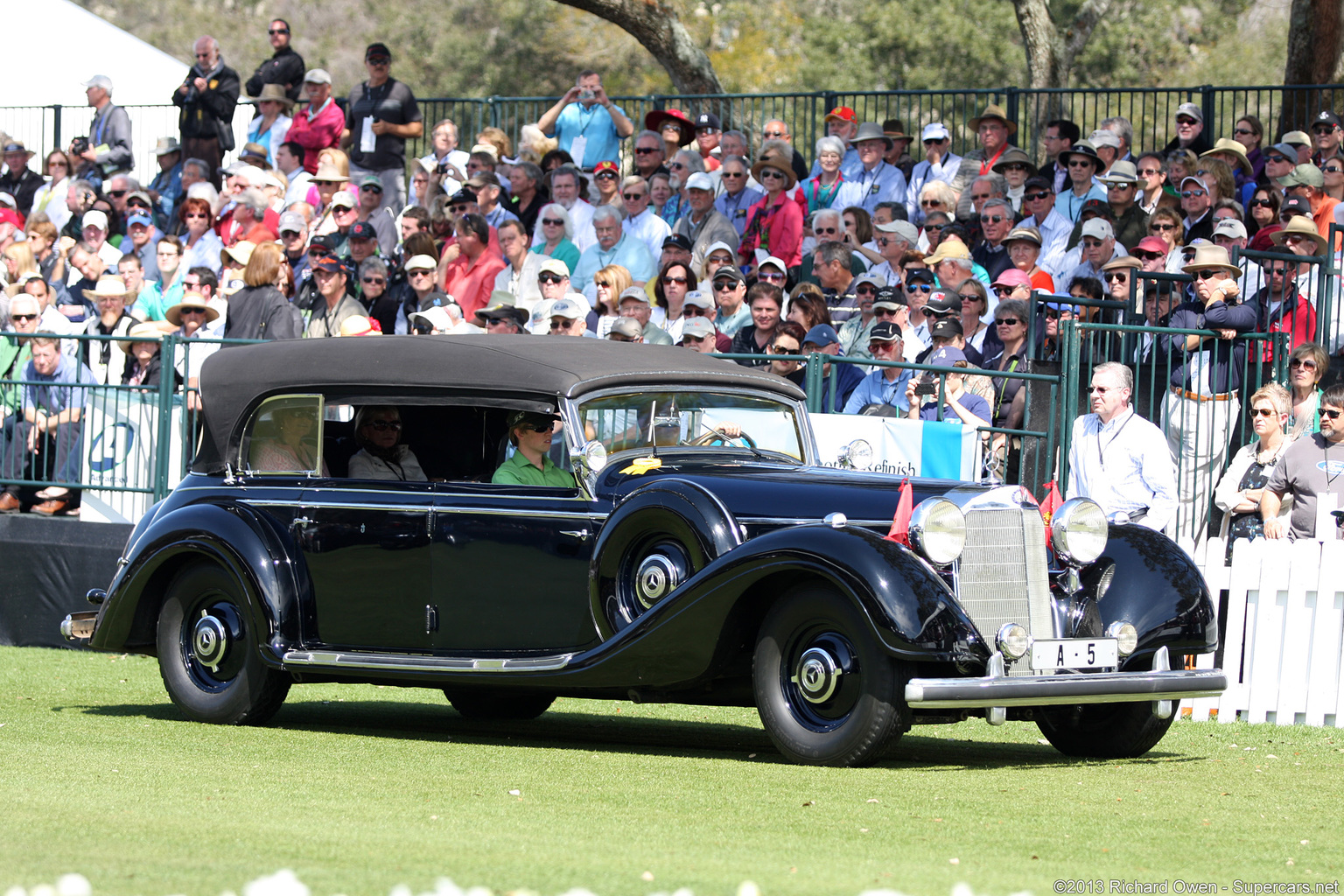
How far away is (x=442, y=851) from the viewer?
16.3ft

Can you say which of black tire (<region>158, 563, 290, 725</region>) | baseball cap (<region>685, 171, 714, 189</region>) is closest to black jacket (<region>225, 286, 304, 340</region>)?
baseball cap (<region>685, 171, 714, 189</region>)

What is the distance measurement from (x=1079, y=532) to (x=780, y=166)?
809cm

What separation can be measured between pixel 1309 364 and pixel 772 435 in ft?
13.7

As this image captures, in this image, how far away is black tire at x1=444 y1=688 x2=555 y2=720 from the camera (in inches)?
362

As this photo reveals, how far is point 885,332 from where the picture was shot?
445 inches

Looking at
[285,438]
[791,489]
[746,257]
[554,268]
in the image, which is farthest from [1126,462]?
[746,257]

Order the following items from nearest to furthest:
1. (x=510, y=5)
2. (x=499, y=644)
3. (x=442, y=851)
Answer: (x=442, y=851)
(x=499, y=644)
(x=510, y=5)

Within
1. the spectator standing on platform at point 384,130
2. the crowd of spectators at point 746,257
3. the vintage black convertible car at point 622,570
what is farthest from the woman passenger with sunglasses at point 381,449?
the spectator standing on platform at point 384,130

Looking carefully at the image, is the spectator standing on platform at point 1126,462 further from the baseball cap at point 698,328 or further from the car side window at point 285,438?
the car side window at point 285,438

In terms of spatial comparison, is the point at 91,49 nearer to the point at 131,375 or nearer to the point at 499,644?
the point at 131,375

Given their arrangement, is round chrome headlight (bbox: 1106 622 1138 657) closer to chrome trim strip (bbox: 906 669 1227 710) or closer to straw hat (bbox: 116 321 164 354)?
chrome trim strip (bbox: 906 669 1227 710)

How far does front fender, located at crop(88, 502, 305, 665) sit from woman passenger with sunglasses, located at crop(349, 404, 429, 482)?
509 mm

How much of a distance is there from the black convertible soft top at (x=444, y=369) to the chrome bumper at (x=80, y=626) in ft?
3.32

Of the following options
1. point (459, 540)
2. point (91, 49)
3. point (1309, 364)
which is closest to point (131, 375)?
point (459, 540)
